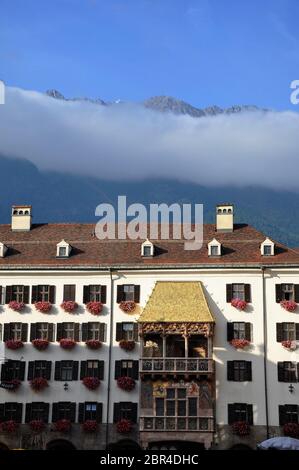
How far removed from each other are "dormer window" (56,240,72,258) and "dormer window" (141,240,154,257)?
5673 millimetres

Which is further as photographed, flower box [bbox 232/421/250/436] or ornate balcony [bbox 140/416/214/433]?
flower box [bbox 232/421/250/436]

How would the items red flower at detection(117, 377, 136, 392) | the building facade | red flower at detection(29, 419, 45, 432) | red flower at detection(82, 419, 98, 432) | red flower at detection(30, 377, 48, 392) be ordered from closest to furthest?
the building facade → red flower at detection(82, 419, 98, 432) → red flower at detection(29, 419, 45, 432) → red flower at detection(117, 377, 136, 392) → red flower at detection(30, 377, 48, 392)

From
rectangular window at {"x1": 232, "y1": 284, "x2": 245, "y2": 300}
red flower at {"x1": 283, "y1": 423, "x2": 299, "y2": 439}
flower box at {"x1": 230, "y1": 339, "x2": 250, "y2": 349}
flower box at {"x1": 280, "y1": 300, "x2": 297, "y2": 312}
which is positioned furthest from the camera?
rectangular window at {"x1": 232, "y1": 284, "x2": 245, "y2": 300}

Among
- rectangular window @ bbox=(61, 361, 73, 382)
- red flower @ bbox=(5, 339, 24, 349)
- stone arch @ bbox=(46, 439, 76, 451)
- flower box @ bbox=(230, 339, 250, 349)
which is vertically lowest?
stone arch @ bbox=(46, 439, 76, 451)

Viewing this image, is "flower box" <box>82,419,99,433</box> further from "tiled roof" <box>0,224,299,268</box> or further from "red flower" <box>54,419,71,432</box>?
"tiled roof" <box>0,224,299,268</box>

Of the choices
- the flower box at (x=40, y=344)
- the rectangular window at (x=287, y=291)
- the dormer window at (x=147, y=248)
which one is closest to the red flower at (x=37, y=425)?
the flower box at (x=40, y=344)

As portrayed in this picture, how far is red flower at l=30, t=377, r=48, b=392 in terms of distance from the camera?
47094 millimetres

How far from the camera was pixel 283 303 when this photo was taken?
Answer: 156 ft

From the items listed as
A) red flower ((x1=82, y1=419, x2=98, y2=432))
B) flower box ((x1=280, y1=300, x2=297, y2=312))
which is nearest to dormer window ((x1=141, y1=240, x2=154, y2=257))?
flower box ((x1=280, y1=300, x2=297, y2=312))

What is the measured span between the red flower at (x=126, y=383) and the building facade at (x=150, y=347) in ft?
0.23

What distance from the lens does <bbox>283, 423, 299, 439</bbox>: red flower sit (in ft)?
146

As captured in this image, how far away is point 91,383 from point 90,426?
2.86 m

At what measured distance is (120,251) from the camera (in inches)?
2047

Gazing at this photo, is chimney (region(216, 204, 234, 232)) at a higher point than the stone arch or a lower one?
higher
